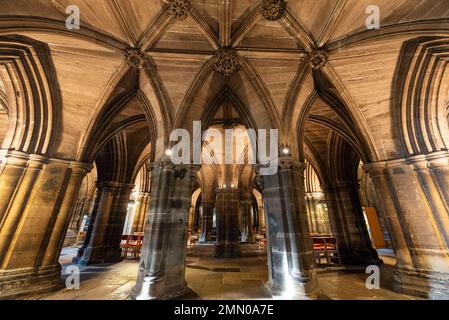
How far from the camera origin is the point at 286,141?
539 centimetres

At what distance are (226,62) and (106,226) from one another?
8.81 meters

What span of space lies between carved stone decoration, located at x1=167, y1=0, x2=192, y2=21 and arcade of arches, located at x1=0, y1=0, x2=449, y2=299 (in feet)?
0.10

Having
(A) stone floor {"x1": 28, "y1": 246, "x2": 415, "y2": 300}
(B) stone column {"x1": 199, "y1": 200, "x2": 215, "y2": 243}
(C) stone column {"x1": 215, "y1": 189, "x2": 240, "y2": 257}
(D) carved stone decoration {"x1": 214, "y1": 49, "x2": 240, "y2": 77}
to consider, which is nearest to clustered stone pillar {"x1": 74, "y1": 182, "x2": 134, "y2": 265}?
(A) stone floor {"x1": 28, "y1": 246, "x2": 415, "y2": 300}

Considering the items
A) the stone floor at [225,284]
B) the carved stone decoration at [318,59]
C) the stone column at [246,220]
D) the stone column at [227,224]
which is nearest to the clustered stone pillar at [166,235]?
the stone floor at [225,284]

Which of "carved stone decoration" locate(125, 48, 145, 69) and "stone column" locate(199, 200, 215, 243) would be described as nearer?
"carved stone decoration" locate(125, 48, 145, 69)

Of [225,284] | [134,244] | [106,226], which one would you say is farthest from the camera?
[134,244]

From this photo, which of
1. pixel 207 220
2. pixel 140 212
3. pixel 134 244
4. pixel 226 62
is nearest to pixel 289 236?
pixel 226 62

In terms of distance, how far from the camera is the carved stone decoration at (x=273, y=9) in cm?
446

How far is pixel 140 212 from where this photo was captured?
11.7 metres

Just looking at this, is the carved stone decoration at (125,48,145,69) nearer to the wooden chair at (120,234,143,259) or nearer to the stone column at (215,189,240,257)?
the wooden chair at (120,234,143,259)

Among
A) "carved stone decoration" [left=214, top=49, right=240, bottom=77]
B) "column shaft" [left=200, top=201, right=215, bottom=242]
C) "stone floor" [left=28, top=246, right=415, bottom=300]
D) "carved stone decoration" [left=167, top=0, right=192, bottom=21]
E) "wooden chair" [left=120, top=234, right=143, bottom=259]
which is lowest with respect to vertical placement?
"stone floor" [left=28, top=246, right=415, bottom=300]

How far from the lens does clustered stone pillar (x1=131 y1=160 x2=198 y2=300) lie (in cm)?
→ 400

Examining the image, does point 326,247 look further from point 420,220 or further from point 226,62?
point 226,62
